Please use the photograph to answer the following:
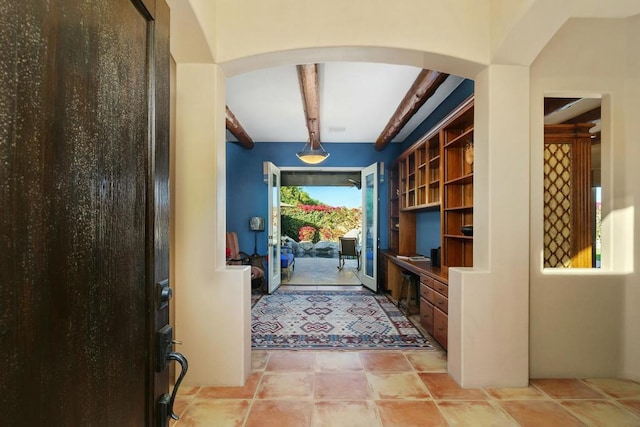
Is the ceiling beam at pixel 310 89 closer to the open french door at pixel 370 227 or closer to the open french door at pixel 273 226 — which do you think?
the open french door at pixel 273 226

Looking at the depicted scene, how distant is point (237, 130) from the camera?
195 inches

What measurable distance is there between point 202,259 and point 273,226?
10.8 feet

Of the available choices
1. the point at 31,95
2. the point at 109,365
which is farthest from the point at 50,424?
the point at 31,95

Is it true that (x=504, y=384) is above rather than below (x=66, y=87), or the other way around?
below

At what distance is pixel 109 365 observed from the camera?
0.70 m

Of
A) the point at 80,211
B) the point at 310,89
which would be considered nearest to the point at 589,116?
the point at 310,89

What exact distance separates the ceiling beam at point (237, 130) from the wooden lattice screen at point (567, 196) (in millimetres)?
3765

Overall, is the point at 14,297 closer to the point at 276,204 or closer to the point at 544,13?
the point at 544,13

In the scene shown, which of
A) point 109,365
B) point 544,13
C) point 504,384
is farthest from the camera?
point 504,384

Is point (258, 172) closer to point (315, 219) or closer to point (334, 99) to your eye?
point (334, 99)

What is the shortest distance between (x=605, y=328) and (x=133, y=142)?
339 centimetres

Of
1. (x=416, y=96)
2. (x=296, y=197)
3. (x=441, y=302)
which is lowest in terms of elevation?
(x=441, y=302)

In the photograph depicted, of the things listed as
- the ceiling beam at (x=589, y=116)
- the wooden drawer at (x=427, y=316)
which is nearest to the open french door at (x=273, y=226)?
the wooden drawer at (x=427, y=316)

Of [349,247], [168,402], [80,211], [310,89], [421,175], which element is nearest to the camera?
[80,211]
